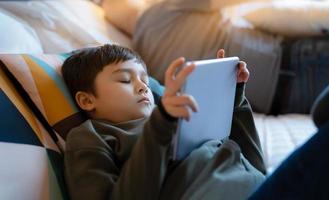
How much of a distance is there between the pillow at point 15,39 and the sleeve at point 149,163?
1.52ft

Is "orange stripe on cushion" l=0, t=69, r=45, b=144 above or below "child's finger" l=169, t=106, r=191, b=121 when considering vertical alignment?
below

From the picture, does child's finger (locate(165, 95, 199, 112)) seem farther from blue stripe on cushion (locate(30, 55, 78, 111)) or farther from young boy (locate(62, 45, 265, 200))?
blue stripe on cushion (locate(30, 55, 78, 111))

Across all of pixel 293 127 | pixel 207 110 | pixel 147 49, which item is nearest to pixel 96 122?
pixel 207 110

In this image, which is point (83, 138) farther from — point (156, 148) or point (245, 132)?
point (245, 132)

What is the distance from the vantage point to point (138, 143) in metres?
0.73

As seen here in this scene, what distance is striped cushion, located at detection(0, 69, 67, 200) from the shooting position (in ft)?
2.56

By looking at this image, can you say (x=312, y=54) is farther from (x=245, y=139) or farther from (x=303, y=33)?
(x=245, y=139)

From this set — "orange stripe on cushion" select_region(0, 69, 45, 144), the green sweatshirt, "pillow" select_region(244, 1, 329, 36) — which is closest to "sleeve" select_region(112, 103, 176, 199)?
the green sweatshirt

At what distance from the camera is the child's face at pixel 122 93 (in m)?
0.89

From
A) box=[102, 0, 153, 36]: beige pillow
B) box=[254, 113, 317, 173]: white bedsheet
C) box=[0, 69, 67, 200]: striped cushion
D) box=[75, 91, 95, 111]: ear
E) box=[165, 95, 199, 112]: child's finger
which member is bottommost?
box=[254, 113, 317, 173]: white bedsheet

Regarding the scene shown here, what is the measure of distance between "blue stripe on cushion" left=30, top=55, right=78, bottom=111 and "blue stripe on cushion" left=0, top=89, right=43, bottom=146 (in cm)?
11

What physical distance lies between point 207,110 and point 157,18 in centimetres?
107

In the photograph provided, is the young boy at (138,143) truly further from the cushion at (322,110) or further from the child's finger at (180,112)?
the cushion at (322,110)

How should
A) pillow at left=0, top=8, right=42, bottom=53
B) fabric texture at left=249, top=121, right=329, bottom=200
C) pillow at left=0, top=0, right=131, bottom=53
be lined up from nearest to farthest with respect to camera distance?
fabric texture at left=249, top=121, right=329, bottom=200 → pillow at left=0, top=8, right=42, bottom=53 → pillow at left=0, top=0, right=131, bottom=53
